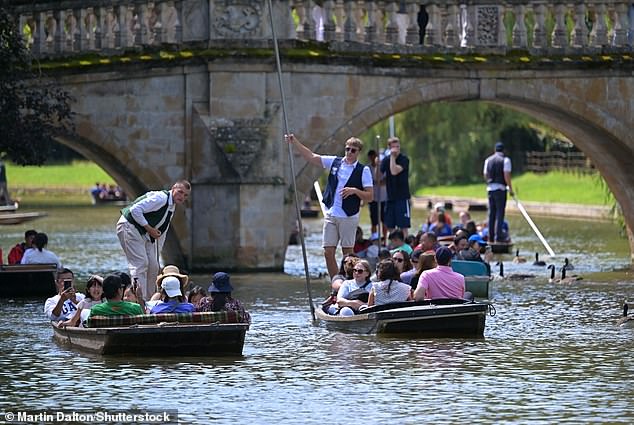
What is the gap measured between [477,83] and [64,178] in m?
44.4

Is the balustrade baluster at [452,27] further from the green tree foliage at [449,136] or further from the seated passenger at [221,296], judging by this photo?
the green tree foliage at [449,136]

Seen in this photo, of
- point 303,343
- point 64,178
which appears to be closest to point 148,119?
point 303,343

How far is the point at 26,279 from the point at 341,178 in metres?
3.89

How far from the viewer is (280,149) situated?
24.3 metres

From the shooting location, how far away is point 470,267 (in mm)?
20672

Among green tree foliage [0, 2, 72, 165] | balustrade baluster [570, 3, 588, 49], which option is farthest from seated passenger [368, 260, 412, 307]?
balustrade baluster [570, 3, 588, 49]

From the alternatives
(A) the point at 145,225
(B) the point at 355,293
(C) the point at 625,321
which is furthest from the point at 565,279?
(A) the point at 145,225

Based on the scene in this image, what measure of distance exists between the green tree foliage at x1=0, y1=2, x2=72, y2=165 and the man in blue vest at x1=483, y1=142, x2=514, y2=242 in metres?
7.98

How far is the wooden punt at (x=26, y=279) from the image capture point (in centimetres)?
2111

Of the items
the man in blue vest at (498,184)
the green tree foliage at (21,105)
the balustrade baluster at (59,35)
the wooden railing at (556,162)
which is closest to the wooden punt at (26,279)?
the green tree foliage at (21,105)

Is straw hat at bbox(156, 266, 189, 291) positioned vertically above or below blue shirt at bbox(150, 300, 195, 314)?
above

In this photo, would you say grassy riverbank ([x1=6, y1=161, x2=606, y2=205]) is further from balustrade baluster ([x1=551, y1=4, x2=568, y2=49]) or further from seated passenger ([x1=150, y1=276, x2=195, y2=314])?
seated passenger ([x1=150, y1=276, x2=195, y2=314])

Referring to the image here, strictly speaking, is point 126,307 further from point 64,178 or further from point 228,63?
point 64,178

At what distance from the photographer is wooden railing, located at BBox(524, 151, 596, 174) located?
51.1m
